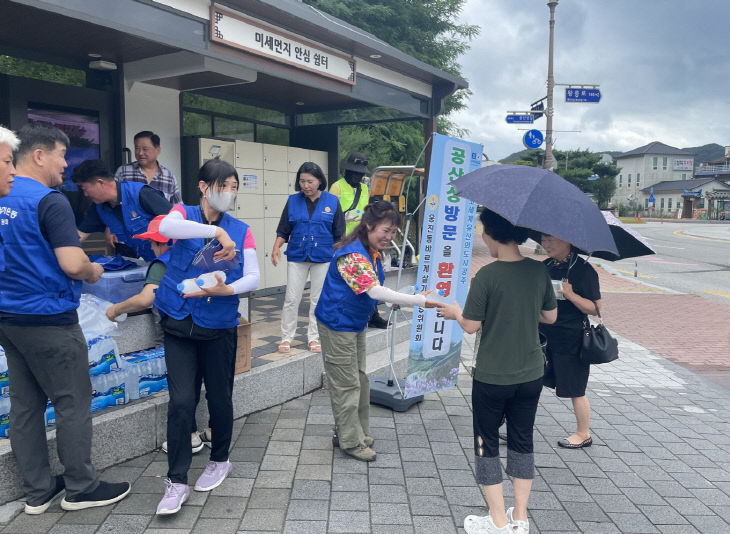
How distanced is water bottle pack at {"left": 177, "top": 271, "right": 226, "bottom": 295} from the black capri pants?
56.2 inches

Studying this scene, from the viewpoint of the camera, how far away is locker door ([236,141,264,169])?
7461 millimetres

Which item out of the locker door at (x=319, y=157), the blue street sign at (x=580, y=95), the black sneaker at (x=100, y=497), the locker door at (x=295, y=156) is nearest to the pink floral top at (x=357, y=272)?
the black sneaker at (x=100, y=497)

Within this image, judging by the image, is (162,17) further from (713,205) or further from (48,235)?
(713,205)

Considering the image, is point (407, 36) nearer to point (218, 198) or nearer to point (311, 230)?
Answer: point (311, 230)

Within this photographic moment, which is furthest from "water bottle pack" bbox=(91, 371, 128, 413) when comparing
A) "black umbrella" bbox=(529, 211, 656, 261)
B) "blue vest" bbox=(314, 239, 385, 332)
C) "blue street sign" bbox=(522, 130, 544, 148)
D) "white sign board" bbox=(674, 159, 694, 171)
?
"white sign board" bbox=(674, 159, 694, 171)

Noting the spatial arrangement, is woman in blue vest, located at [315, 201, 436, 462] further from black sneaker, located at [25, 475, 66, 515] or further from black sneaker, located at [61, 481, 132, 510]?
black sneaker, located at [25, 475, 66, 515]

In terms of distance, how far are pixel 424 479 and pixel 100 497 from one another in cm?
188

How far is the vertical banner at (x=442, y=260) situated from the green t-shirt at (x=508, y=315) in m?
1.56

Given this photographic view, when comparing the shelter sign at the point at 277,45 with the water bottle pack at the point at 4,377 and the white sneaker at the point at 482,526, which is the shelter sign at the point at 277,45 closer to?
the water bottle pack at the point at 4,377

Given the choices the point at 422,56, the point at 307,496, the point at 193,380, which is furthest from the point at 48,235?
the point at 422,56

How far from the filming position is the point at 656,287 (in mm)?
12812

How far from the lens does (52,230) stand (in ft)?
8.89

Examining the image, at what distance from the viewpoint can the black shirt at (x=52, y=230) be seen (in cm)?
271

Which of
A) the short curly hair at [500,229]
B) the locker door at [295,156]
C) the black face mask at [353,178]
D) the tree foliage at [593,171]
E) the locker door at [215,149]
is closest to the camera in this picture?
the short curly hair at [500,229]
